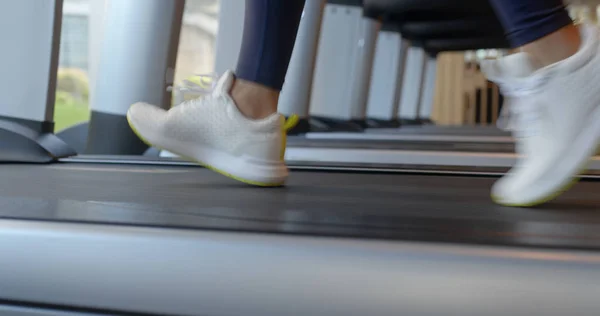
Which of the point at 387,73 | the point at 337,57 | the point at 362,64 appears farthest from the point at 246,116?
the point at 387,73

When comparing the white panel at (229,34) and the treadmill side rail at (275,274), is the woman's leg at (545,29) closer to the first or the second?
the treadmill side rail at (275,274)

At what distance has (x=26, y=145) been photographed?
5.44 feet

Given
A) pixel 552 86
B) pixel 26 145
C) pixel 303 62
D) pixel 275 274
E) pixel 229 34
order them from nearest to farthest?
pixel 275 274 → pixel 552 86 → pixel 26 145 → pixel 229 34 → pixel 303 62

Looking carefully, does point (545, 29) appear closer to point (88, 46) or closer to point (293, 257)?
point (293, 257)

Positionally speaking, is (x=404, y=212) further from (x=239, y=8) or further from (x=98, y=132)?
(x=239, y=8)

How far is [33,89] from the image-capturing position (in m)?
1.72

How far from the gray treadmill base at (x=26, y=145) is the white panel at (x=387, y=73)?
4.03 meters

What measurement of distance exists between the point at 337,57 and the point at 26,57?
2404 millimetres

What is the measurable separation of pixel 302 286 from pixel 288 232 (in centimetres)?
Result: 7

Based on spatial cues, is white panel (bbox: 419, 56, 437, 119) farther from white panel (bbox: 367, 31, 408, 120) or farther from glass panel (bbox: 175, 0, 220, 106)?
glass panel (bbox: 175, 0, 220, 106)

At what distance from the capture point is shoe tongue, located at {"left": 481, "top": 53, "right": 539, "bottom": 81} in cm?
78

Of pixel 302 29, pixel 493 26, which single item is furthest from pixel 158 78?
pixel 493 26

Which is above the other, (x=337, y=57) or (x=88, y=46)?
(x=337, y=57)

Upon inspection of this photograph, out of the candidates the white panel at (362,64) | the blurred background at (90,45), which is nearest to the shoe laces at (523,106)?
the blurred background at (90,45)
